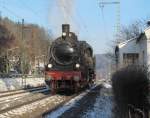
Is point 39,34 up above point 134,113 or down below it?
above

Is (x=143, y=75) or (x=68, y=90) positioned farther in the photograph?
(x=68, y=90)

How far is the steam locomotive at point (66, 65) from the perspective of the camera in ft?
100

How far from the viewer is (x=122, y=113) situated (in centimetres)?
1352

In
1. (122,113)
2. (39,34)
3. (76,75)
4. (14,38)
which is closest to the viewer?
(122,113)

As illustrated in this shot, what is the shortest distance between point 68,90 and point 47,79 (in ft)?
12.0

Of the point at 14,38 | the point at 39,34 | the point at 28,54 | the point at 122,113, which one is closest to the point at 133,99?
the point at 122,113

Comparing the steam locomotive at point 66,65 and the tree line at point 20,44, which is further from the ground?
the tree line at point 20,44

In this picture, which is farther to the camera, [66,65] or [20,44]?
[20,44]

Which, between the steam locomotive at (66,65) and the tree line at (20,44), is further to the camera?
the tree line at (20,44)

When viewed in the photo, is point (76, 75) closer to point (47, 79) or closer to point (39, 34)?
point (47, 79)

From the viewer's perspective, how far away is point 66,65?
31.2 metres

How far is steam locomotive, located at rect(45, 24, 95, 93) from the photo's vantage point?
100 ft

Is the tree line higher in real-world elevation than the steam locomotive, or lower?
higher

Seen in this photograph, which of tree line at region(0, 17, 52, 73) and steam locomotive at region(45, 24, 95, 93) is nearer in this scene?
steam locomotive at region(45, 24, 95, 93)
